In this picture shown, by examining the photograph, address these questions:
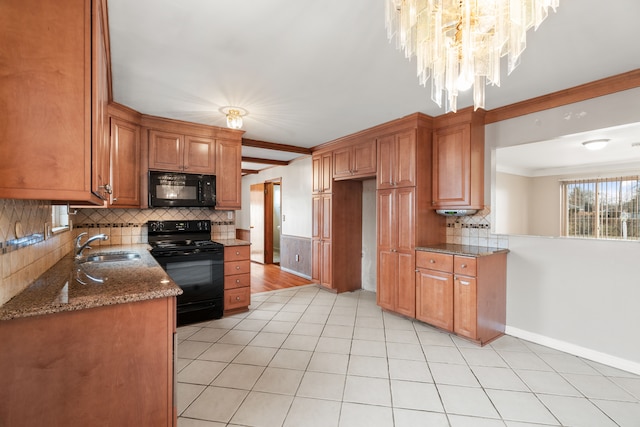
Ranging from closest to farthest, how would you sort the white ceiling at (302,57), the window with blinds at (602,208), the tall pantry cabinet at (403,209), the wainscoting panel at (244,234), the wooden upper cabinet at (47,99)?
the wooden upper cabinet at (47,99) < the white ceiling at (302,57) < the window with blinds at (602,208) < the tall pantry cabinet at (403,209) < the wainscoting panel at (244,234)

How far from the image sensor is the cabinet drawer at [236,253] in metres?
3.51

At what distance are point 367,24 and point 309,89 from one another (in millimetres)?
979

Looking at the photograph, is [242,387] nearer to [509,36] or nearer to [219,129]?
[509,36]

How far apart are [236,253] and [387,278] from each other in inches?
74.1

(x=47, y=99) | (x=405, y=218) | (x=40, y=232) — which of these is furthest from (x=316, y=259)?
(x=47, y=99)

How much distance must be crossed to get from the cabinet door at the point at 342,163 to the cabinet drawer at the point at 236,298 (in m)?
2.05

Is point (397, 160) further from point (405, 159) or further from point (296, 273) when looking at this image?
point (296, 273)

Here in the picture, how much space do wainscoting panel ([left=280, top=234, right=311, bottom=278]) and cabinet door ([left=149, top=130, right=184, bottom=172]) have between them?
8.94 ft

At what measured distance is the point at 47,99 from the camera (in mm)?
1051

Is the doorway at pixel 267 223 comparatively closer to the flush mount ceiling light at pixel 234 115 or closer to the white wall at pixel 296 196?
the white wall at pixel 296 196

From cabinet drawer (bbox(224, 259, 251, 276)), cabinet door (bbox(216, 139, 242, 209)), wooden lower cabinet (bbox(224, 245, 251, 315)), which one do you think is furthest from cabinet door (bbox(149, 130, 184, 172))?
cabinet drawer (bbox(224, 259, 251, 276))

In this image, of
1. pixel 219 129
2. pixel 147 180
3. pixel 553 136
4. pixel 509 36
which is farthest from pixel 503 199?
pixel 147 180

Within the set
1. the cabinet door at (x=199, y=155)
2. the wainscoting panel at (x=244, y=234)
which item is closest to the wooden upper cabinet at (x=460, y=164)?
the cabinet door at (x=199, y=155)

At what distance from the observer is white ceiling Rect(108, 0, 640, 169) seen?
5.28ft
